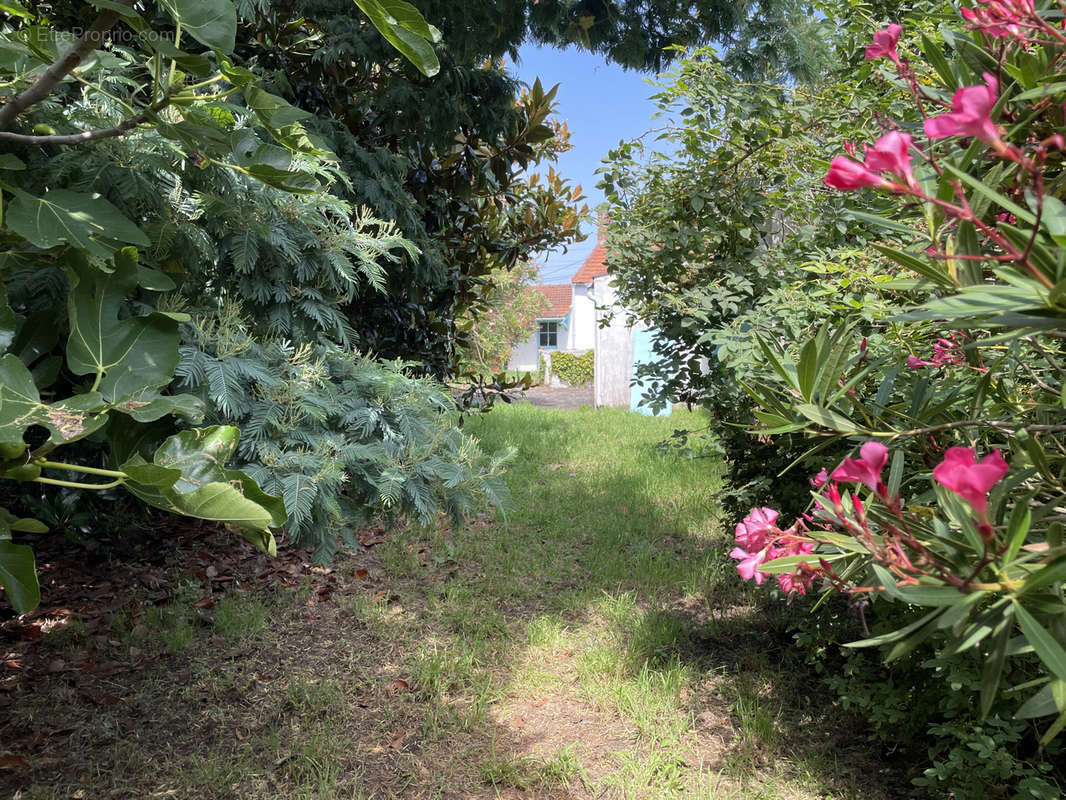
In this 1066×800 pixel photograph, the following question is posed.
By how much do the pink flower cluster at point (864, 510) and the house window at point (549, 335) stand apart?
920 inches

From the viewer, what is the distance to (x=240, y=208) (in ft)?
5.32

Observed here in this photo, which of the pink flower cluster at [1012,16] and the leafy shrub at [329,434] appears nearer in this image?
the pink flower cluster at [1012,16]

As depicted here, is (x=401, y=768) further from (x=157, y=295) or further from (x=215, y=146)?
(x=215, y=146)

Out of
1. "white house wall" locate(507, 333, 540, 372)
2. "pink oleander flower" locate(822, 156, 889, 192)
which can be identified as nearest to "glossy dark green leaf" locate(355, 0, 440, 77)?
"pink oleander flower" locate(822, 156, 889, 192)

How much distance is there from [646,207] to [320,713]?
282 centimetres

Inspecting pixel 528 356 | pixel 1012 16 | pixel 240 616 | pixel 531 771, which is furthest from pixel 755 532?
pixel 528 356

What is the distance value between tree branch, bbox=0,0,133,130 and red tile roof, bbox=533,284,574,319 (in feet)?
75.4

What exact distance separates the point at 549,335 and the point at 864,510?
78.3ft

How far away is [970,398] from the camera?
1.34 meters

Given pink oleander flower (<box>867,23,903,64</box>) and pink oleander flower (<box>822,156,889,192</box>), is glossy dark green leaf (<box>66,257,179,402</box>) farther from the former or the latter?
pink oleander flower (<box>867,23,903,64</box>)

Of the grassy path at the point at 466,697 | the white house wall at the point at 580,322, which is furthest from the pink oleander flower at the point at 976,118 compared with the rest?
the white house wall at the point at 580,322

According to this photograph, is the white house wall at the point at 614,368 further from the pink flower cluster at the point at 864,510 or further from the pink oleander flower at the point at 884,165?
the pink oleander flower at the point at 884,165

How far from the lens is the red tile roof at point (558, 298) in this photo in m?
25.3

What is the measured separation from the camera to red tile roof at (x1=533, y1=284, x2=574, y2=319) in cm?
2527
